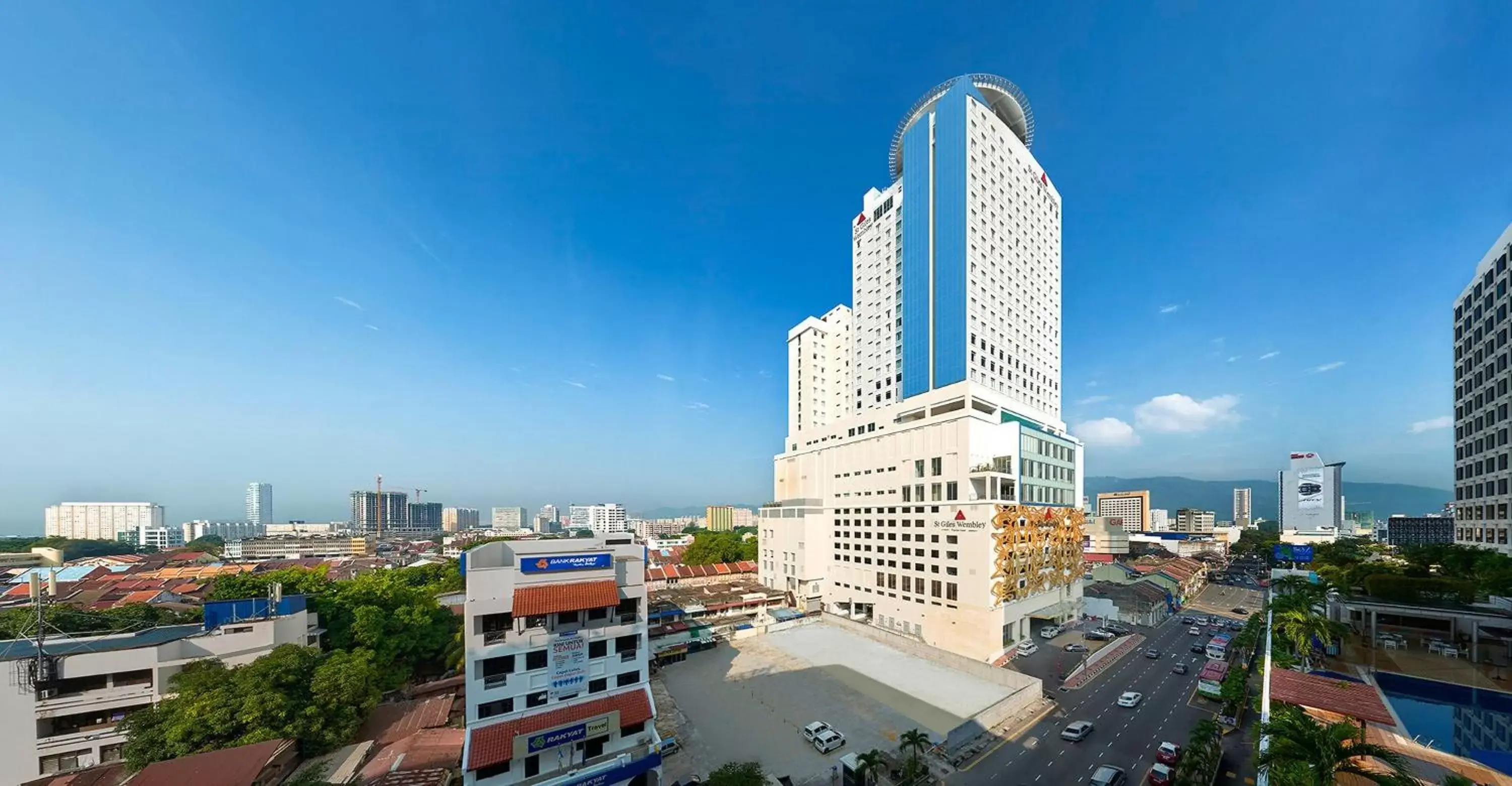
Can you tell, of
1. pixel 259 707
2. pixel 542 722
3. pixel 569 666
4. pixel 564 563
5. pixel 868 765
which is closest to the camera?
pixel 542 722

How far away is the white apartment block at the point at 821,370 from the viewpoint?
78062 millimetres

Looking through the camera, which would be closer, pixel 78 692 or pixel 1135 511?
pixel 78 692

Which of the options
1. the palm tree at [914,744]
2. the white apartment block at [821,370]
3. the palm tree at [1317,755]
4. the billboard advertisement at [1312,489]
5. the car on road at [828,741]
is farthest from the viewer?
the billboard advertisement at [1312,489]

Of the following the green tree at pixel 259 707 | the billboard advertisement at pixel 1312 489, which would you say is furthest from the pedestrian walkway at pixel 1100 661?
the billboard advertisement at pixel 1312 489

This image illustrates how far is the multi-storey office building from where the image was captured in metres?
43.8

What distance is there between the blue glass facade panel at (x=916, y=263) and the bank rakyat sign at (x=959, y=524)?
13.4 m

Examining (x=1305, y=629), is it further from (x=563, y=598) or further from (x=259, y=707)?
(x=259, y=707)

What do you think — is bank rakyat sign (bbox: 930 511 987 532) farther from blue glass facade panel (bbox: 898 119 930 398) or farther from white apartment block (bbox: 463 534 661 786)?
white apartment block (bbox: 463 534 661 786)

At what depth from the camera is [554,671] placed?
24.8 meters

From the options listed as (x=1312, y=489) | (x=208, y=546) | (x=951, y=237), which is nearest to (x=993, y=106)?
(x=951, y=237)

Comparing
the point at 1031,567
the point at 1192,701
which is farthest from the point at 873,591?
A: the point at 1192,701

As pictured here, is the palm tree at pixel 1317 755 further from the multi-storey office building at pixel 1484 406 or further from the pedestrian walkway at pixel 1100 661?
the multi-storey office building at pixel 1484 406

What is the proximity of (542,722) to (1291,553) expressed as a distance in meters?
106

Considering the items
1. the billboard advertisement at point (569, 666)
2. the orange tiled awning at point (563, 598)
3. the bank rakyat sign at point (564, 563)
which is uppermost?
the bank rakyat sign at point (564, 563)
